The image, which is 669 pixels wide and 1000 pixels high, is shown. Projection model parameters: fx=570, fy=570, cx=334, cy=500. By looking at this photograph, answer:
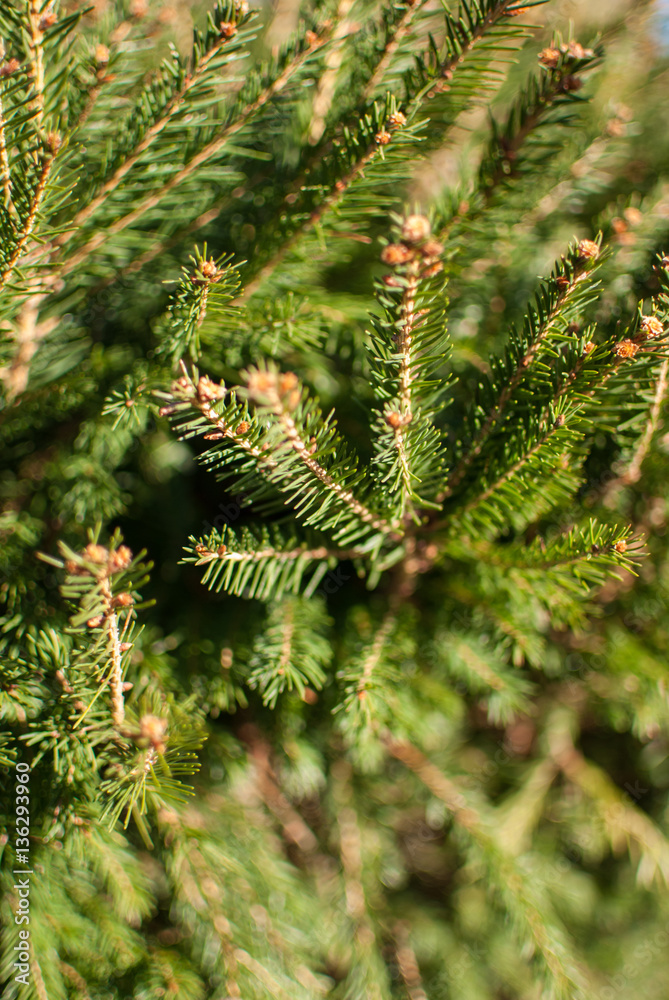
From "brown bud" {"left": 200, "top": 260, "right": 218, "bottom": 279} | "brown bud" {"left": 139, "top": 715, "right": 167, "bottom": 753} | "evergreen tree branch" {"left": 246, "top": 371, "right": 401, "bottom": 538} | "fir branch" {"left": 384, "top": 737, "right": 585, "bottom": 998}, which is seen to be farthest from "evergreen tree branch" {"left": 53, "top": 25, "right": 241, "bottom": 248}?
"fir branch" {"left": 384, "top": 737, "right": 585, "bottom": 998}

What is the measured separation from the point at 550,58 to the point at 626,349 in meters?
0.26

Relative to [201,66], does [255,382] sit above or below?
below

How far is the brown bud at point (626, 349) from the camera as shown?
A: 1.24 ft

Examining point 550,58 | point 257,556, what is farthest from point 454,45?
point 257,556

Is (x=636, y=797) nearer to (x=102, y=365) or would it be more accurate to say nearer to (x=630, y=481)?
(x=630, y=481)

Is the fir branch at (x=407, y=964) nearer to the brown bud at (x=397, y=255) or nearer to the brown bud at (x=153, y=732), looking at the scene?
the brown bud at (x=153, y=732)

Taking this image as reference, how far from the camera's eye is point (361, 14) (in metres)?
0.58

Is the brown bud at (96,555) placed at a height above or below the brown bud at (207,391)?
below

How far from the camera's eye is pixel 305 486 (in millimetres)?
403

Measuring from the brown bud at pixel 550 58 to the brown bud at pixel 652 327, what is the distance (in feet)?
0.79

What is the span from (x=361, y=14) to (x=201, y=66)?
0.24m

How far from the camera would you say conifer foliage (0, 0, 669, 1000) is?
409 mm

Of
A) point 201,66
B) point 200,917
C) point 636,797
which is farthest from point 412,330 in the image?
point 636,797

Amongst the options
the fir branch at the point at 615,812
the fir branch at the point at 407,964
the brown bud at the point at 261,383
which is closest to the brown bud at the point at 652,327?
the brown bud at the point at 261,383
